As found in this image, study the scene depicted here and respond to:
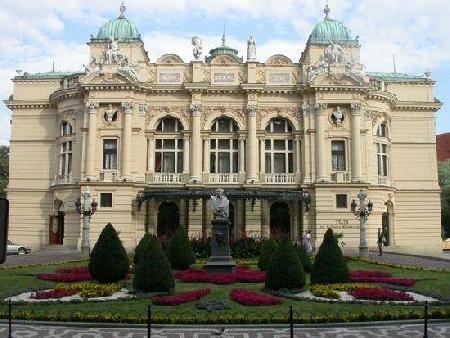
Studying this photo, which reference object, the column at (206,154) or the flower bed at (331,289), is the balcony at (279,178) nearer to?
the column at (206,154)

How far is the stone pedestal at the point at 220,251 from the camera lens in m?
24.9

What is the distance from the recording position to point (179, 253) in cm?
2772

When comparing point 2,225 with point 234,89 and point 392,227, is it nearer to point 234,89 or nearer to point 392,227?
point 234,89

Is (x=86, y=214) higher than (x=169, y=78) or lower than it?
lower

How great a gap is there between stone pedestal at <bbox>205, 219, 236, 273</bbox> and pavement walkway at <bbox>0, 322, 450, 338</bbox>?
11.3 metres

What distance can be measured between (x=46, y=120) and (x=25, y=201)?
748 cm

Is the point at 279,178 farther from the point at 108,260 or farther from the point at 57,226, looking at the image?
the point at 108,260

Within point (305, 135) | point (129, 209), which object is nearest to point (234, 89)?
point (305, 135)

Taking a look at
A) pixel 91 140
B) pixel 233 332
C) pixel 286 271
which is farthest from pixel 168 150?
pixel 233 332

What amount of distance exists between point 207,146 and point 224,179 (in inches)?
126

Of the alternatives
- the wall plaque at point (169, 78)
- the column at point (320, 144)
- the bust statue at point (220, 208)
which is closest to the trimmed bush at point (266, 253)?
Answer: the bust statue at point (220, 208)

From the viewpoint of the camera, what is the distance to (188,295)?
17844 mm

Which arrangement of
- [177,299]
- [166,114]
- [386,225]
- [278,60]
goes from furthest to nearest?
[386,225] < [278,60] < [166,114] < [177,299]

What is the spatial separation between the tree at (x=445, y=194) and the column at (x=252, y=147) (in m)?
32.4
